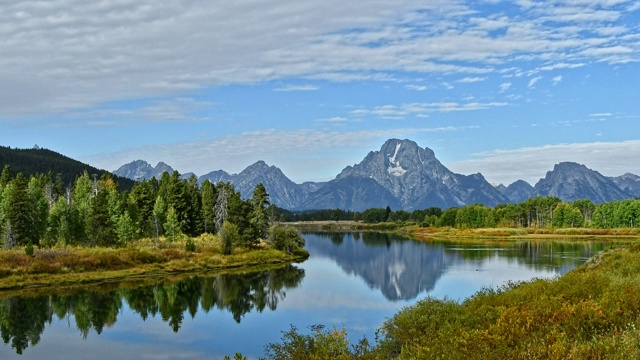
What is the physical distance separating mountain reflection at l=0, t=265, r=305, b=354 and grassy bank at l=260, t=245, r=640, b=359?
87.5ft

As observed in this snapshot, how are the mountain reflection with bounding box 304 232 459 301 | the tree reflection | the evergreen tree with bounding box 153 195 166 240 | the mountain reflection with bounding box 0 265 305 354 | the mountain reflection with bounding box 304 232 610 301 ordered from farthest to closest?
1. the evergreen tree with bounding box 153 195 166 240
2. the mountain reflection with bounding box 304 232 610 301
3. the mountain reflection with bounding box 304 232 459 301
4. the mountain reflection with bounding box 0 265 305 354
5. the tree reflection

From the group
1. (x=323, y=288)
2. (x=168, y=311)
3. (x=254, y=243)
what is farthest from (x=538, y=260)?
(x=168, y=311)

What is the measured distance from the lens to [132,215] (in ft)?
356

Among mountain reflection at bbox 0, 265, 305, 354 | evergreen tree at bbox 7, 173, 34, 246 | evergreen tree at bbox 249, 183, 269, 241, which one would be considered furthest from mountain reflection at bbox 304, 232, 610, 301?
evergreen tree at bbox 7, 173, 34, 246

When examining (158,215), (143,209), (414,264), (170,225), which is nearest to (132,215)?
(158,215)

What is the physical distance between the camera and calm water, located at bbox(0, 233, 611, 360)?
3916cm

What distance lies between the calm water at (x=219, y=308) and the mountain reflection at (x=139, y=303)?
0.09 metres

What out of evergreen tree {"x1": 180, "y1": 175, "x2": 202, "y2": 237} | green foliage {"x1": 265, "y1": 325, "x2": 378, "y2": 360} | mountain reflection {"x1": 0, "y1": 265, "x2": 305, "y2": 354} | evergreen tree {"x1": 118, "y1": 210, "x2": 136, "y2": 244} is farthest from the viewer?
evergreen tree {"x1": 180, "y1": 175, "x2": 202, "y2": 237}

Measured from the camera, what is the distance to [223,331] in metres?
43.9

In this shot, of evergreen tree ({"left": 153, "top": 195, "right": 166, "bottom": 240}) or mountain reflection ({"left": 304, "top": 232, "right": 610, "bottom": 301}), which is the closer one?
mountain reflection ({"left": 304, "top": 232, "right": 610, "bottom": 301})

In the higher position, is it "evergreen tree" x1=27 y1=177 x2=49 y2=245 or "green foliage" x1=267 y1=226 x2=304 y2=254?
"evergreen tree" x1=27 y1=177 x2=49 y2=245

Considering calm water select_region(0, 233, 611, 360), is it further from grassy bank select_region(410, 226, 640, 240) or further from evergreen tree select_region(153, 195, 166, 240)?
grassy bank select_region(410, 226, 640, 240)

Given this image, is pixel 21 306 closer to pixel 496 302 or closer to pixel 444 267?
pixel 496 302

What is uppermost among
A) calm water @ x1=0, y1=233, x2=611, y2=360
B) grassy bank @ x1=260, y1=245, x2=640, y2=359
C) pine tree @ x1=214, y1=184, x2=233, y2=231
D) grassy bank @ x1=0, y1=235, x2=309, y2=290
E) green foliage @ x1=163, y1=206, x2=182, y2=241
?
pine tree @ x1=214, y1=184, x2=233, y2=231
